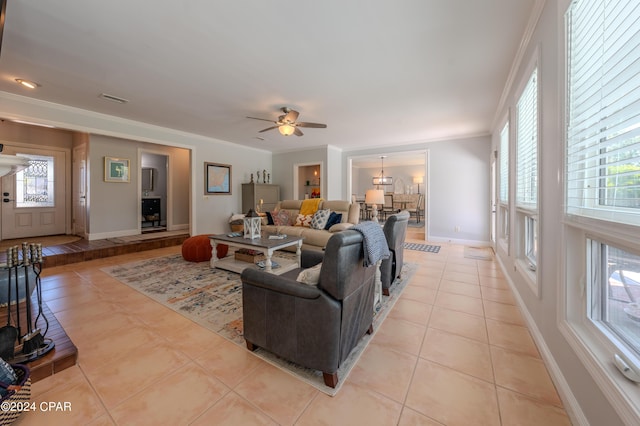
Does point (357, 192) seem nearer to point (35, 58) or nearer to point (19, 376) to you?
point (35, 58)

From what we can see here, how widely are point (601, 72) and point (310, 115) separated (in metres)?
3.59

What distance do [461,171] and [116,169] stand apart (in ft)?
24.4

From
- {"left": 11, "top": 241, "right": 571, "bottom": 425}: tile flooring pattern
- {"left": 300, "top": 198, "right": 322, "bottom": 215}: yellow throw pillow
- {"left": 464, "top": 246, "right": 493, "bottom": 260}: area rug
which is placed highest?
{"left": 300, "top": 198, "right": 322, "bottom": 215}: yellow throw pillow

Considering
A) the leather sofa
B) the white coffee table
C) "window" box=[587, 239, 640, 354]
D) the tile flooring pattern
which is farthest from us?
the leather sofa

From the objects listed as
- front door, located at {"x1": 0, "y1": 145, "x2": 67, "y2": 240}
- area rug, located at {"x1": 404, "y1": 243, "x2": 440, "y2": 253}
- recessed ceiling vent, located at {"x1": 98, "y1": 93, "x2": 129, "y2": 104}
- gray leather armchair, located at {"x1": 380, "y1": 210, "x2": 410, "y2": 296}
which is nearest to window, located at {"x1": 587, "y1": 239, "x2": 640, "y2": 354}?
gray leather armchair, located at {"x1": 380, "y1": 210, "x2": 410, "y2": 296}

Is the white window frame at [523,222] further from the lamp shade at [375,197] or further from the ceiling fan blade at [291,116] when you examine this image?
the ceiling fan blade at [291,116]

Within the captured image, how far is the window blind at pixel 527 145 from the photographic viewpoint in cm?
198

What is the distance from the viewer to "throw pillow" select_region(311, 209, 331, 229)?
4528mm

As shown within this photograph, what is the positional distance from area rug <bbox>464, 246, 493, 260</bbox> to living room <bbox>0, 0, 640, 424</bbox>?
0.75ft

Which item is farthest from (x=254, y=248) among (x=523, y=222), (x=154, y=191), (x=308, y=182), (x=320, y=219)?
(x=154, y=191)

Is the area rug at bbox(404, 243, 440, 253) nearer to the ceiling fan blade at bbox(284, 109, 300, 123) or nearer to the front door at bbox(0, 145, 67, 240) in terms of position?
the ceiling fan blade at bbox(284, 109, 300, 123)

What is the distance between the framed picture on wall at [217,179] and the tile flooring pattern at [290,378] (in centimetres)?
383

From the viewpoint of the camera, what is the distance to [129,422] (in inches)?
47.4

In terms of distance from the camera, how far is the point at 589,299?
1.24 m
